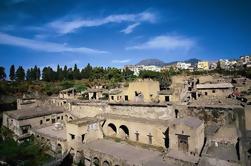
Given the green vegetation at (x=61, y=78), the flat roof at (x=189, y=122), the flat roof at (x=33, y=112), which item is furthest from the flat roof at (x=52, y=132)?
the green vegetation at (x=61, y=78)

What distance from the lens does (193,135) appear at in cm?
1997

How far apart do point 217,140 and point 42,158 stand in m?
20.1

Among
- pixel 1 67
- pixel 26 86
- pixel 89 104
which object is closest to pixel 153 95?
pixel 89 104

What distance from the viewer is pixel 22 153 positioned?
93.4 feet

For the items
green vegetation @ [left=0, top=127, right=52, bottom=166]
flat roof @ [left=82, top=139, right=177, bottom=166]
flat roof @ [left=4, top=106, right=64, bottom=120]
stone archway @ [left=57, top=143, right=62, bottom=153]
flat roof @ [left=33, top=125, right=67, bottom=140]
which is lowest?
green vegetation @ [left=0, top=127, right=52, bottom=166]

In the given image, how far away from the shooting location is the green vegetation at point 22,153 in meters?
26.7

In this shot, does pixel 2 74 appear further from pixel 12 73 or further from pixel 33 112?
pixel 33 112

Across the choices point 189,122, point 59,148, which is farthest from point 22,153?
point 189,122

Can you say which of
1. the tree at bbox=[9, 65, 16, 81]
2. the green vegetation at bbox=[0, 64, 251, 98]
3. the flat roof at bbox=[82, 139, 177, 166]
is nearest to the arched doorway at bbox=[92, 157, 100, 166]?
the flat roof at bbox=[82, 139, 177, 166]

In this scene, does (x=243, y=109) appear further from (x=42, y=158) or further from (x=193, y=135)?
(x=42, y=158)

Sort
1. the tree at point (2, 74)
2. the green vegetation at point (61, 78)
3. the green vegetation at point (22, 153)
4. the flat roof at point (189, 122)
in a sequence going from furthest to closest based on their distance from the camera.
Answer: the tree at point (2, 74)
the green vegetation at point (61, 78)
the green vegetation at point (22, 153)
the flat roof at point (189, 122)

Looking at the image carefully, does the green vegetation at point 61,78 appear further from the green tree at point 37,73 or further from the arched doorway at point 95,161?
the arched doorway at point 95,161

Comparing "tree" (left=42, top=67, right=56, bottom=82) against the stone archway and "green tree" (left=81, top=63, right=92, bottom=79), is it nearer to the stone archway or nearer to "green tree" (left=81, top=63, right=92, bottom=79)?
"green tree" (left=81, top=63, right=92, bottom=79)

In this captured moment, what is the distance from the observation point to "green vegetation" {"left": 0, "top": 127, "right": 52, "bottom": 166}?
26672mm
